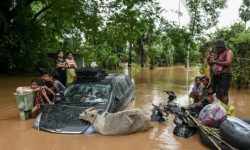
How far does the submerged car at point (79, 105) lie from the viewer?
474 centimetres

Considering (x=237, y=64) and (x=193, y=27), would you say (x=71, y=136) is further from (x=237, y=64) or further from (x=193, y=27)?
(x=193, y=27)

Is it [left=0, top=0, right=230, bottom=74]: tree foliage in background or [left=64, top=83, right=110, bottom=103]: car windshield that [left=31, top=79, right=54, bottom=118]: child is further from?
[left=0, top=0, right=230, bottom=74]: tree foliage in background

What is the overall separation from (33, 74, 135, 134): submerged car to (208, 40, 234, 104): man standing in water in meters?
2.66

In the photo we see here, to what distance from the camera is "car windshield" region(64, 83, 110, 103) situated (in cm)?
551

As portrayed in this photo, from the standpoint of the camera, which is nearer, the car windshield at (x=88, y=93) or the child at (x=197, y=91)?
the car windshield at (x=88, y=93)

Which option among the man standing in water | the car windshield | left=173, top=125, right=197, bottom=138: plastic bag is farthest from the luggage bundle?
the man standing in water

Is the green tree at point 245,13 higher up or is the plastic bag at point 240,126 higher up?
the green tree at point 245,13

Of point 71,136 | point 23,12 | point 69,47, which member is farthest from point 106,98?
point 69,47

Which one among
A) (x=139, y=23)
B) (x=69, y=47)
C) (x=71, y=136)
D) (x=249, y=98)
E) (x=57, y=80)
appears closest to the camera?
(x=71, y=136)

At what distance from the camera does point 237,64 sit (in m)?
11.2

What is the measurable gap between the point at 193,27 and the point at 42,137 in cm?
1176

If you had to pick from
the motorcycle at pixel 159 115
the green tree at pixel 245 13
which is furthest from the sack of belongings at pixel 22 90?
the green tree at pixel 245 13

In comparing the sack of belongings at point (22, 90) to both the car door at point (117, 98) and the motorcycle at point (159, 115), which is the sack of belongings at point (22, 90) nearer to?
the car door at point (117, 98)

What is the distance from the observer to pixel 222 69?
542 cm
